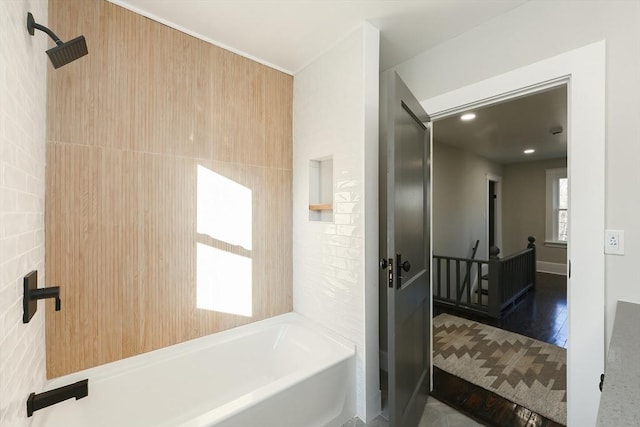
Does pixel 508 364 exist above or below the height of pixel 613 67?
below

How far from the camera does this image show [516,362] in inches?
98.4

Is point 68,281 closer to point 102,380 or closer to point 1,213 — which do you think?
point 102,380

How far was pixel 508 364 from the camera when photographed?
2.46 meters

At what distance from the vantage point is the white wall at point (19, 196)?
872 mm

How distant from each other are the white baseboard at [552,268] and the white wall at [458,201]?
1.63 m

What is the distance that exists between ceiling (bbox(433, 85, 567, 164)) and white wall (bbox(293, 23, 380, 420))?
1.02m

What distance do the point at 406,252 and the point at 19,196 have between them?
1.76 meters

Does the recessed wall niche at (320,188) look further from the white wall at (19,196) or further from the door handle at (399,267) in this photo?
the white wall at (19,196)

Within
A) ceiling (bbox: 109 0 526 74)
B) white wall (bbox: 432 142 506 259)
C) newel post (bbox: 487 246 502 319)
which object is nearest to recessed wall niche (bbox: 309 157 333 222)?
ceiling (bbox: 109 0 526 74)

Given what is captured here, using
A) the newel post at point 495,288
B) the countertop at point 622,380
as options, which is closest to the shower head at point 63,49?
the countertop at point 622,380

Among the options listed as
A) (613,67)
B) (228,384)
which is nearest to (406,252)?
(613,67)

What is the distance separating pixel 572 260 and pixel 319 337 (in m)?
1.56

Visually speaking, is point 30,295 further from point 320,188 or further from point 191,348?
point 320,188

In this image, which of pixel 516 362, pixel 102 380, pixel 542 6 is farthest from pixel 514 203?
pixel 102 380
